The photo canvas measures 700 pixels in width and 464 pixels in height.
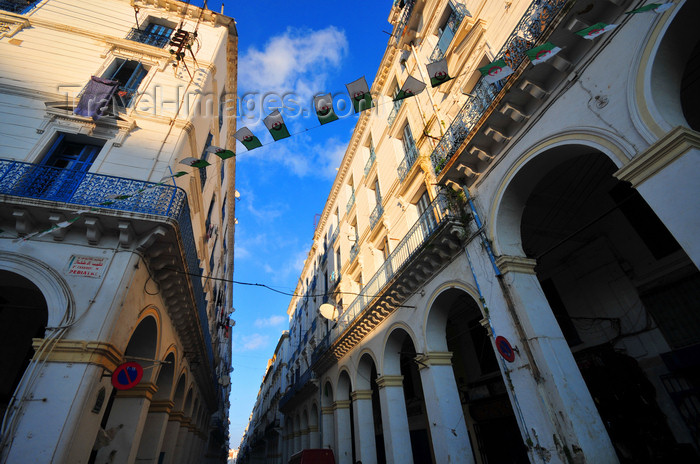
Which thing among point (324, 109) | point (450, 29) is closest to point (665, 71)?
point (324, 109)

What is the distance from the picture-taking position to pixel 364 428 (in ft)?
36.4

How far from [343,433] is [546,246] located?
1097cm

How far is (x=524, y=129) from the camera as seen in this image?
253 inches

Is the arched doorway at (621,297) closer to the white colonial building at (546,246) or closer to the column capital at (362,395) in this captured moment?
the white colonial building at (546,246)

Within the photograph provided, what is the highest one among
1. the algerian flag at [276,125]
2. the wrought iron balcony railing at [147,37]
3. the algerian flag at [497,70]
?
the wrought iron balcony railing at [147,37]

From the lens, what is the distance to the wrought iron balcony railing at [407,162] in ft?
37.7

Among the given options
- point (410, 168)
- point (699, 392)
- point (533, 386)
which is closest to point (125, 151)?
point (410, 168)

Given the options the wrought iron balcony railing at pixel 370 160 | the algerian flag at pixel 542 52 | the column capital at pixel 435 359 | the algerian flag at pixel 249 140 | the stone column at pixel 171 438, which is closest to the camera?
the algerian flag at pixel 542 52

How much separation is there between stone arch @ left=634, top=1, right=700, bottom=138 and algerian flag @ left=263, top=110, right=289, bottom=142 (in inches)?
237

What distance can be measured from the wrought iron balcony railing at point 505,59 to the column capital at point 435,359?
481 cm

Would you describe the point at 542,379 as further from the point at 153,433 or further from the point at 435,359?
the point at 153,433

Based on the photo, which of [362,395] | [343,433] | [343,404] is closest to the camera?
[362,395]

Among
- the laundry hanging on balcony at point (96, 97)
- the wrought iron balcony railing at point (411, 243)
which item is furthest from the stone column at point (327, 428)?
the laundry hanging on balcony at point (96, 97)

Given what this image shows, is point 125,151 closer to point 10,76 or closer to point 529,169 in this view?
point 10,76
